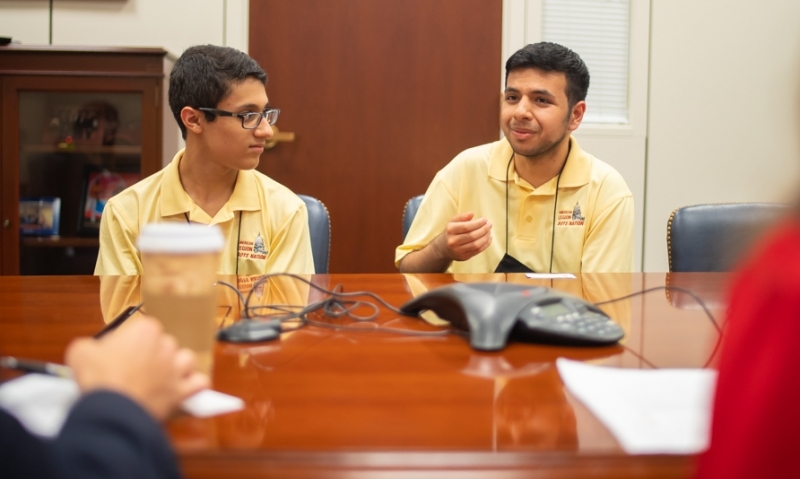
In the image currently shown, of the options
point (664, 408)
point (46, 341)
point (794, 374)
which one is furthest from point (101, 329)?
point (794, 374)

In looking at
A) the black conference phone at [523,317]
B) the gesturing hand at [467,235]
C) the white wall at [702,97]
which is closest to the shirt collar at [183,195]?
the gesturing hand at [467,235]

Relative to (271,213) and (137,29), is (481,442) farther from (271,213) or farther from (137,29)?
(137,29)

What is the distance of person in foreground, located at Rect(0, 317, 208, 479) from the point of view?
51 cm

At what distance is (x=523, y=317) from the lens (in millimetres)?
957

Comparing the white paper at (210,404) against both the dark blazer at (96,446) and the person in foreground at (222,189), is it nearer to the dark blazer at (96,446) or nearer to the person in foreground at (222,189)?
the dark blazer at (96,446)

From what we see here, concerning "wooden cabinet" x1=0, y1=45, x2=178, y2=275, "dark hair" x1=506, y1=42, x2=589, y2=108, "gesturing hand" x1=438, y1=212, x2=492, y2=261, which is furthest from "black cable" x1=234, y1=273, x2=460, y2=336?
"wooden cabinet" x1=0, y1=45, x2=178, y2=275

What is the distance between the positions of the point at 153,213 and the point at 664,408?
1598mm

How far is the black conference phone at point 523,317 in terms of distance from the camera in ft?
3.08

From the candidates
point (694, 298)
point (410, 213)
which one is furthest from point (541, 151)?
point (694, 298)

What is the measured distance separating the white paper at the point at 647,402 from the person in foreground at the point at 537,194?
1214 mm

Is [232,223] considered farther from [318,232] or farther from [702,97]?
[702,97]

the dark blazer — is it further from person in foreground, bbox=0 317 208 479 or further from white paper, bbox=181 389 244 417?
white paper, bbox=181 389 244 417

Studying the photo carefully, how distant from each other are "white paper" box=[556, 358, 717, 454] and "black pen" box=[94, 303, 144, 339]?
0.60m

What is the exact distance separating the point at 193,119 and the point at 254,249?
1.57 feet
